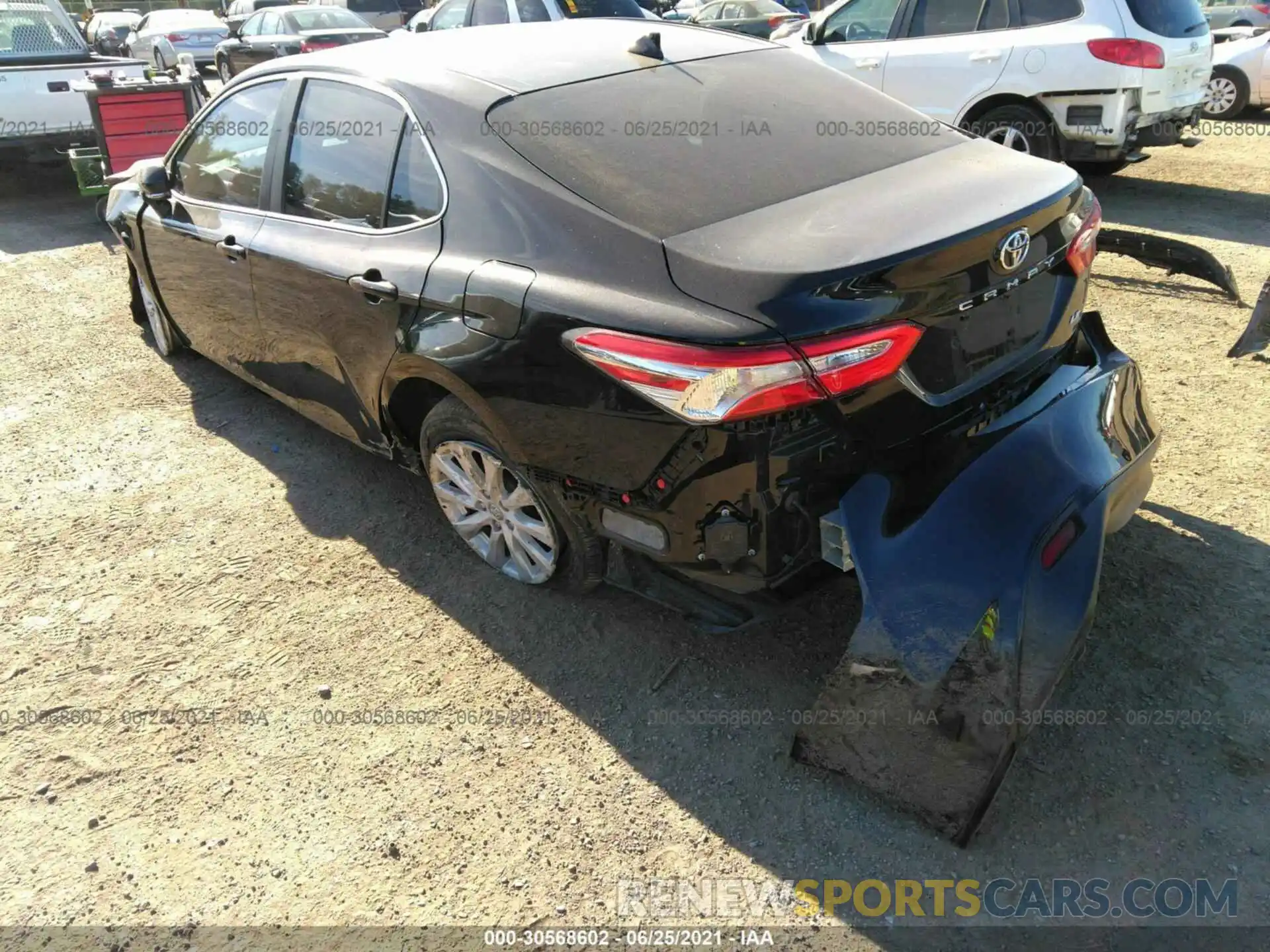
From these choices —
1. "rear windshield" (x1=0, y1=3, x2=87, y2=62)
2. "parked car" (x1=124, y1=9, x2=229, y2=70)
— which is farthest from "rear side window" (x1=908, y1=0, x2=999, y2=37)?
"parked car" (x1=124, y1=9, x2=229, y2=70)

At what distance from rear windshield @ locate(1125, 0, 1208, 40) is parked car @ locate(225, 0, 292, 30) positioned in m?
18.3

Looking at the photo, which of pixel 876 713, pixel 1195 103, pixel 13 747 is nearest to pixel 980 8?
pixel 1195 103

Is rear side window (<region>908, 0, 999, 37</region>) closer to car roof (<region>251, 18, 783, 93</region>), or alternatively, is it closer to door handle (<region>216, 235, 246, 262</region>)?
car roof (<region>251, 18, 783, 93</region>)

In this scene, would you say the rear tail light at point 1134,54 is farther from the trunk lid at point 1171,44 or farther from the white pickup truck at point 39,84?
the white pickup truck at point 39,84

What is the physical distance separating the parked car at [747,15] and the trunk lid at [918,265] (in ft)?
41.0

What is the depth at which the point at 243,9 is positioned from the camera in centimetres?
2081

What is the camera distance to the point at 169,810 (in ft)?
8.75

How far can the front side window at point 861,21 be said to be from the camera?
8.30 m

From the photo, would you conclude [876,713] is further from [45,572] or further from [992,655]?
[45,572]

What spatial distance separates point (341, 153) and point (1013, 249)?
92.5 inches

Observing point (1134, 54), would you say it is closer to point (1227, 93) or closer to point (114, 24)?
point (1227, 93)

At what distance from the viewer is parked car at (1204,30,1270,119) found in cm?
1066

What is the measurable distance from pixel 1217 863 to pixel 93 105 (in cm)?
890

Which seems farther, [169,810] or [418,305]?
[418,305]
